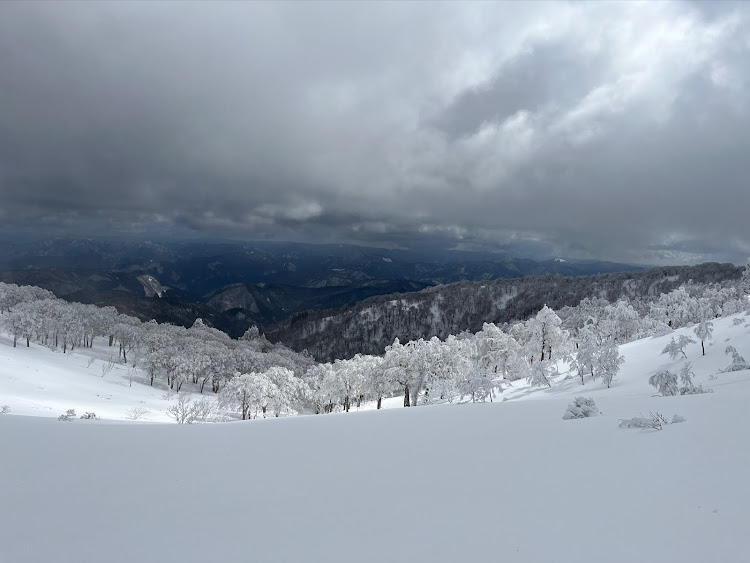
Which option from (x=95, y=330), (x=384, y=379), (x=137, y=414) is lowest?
(x=137, y=414)

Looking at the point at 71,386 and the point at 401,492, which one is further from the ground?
the point at 401,492

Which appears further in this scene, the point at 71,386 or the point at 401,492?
the point at 71,386

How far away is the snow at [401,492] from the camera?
527 cm

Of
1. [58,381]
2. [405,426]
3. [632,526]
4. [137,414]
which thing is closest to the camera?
[632,526]

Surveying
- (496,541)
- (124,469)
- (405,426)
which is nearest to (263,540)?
(496,541)

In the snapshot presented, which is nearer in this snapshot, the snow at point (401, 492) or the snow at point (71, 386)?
the snow at point (401, 492)

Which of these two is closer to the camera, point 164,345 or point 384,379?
point 384,379

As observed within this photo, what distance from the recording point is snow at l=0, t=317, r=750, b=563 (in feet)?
17.3

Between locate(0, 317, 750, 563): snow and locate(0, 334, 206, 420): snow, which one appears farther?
locate(0, 334, 206, 420): snow

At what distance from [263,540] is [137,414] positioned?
58024 millimetres

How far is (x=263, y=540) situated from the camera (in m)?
6.08

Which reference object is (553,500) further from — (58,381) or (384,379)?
(58,381)

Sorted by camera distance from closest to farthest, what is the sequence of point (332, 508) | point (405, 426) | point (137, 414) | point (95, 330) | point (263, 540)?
point (263, 540)
point (332, 508)
point (405, 426)
point (137, 414)
point (95, 330)

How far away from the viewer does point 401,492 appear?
7.43 m
